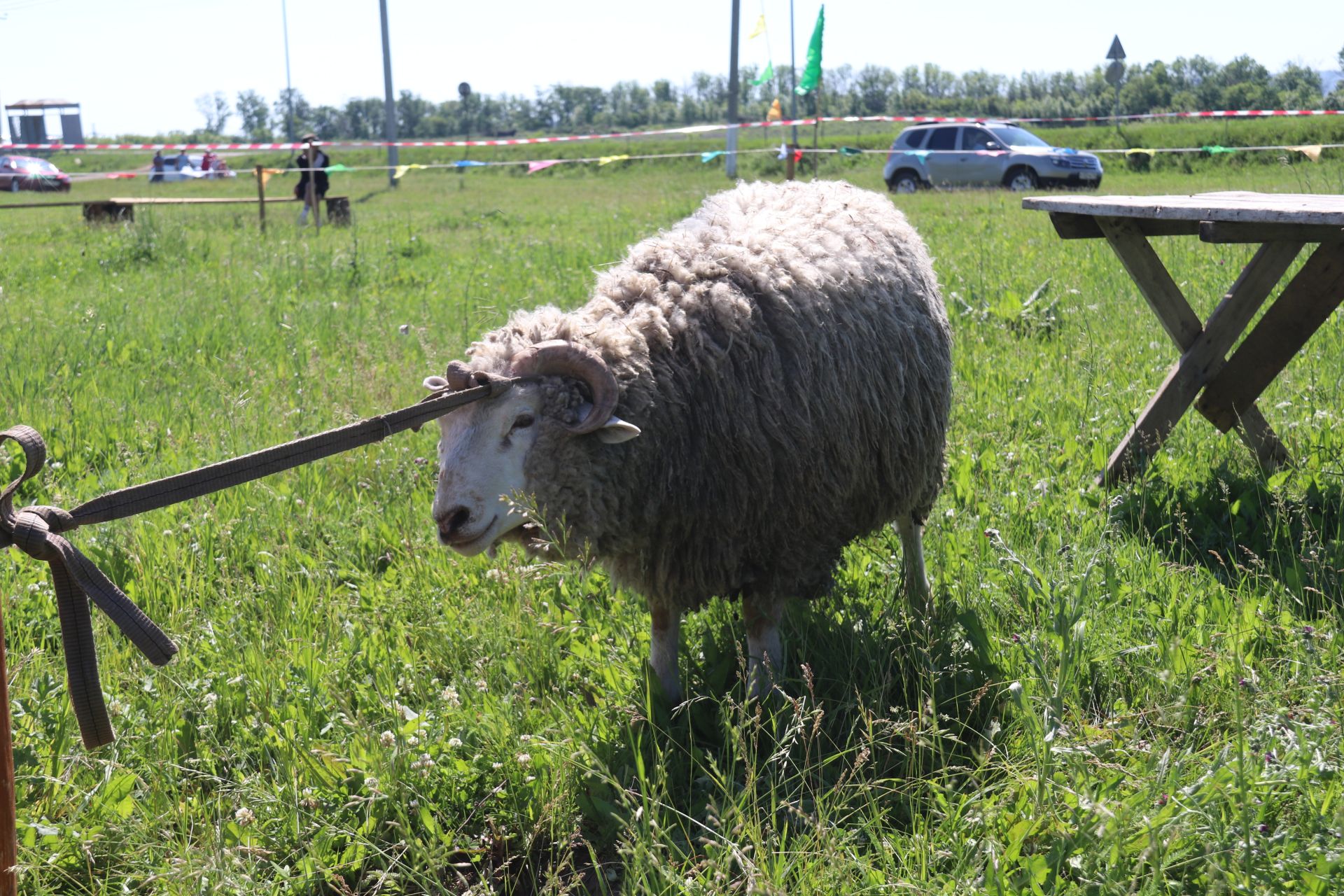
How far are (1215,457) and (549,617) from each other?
2.96 m

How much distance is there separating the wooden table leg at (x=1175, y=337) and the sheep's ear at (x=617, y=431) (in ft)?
8.15

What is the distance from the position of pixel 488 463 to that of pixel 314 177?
1368cm

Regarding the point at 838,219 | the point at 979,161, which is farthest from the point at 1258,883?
the point at 979,161

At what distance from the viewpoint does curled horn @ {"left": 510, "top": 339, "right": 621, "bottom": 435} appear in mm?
2711

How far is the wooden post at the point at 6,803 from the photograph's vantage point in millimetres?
1638

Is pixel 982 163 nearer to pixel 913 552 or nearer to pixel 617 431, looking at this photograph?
pixel 913 552

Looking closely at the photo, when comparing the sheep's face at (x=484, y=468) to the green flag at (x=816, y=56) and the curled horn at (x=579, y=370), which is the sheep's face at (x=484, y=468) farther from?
the green flag at (x=816, y=56)

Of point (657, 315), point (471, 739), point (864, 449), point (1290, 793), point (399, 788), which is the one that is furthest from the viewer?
point (864, 449)

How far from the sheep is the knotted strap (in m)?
0.93

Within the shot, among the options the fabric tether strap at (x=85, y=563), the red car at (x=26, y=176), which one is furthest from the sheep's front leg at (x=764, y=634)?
the red car at (x=26, y=176)

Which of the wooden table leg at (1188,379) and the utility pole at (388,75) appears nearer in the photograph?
the wooden table leg at (1188,379)

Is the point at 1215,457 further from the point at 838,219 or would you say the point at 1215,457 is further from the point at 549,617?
the point at 549,617

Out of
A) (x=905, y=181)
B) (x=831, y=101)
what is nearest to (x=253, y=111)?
(x=831, y=101)

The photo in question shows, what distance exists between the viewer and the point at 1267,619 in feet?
9.95
